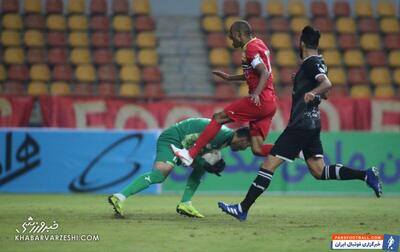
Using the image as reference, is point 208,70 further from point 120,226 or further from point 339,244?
point 339,244

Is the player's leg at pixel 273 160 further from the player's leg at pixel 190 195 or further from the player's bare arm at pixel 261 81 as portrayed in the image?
the player's leg at pixel 190 195

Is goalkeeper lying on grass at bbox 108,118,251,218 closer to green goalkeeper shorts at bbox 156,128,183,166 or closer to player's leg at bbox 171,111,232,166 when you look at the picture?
green goalkeeper shorts at bbox 156,128,183,166

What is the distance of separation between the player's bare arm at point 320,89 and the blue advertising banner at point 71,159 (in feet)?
22.3

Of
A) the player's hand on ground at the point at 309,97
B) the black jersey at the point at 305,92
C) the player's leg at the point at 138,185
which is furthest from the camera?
the player's leg at the point at 138,185

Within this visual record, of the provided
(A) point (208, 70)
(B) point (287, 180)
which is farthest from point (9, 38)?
(B) point (287, 180)

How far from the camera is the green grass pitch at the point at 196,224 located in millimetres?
6605

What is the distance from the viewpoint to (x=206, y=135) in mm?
8961

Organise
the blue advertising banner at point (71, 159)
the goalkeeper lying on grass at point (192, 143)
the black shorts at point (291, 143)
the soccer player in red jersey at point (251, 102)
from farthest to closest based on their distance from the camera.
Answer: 1. the blue advertising banner at point (71, 159)
2. the goalkeeper lying on grass at point (192, 143)
3. the soccer player in red jersey at point (251, 102)
4. the black shorts at point (291, 143)

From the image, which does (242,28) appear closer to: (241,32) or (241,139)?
(241,32)

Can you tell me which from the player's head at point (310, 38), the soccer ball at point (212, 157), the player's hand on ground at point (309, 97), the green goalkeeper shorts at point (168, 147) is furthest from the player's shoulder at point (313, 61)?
the green goalkeeper shorts at point (168, 147)

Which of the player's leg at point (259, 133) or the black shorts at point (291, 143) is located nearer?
the black shorts at point (291, 143)

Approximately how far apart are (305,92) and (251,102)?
2.81 ft

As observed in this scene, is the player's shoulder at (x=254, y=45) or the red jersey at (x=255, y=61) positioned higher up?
the player's shoulder at (x=254, y=45)

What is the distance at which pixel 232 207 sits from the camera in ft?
27.8
